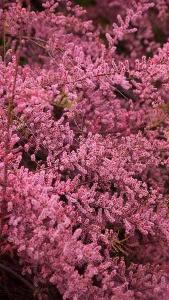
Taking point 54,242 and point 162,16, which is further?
point 162,16

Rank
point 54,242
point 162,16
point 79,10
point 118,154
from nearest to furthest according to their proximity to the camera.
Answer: point 54,242 → point 118,154 → point 79,10 → point 162,16

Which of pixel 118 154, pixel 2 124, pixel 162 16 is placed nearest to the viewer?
pixel 2 124

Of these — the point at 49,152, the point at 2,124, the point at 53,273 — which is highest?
the point at 2,124

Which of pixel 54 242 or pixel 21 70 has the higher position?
pixel 21 70

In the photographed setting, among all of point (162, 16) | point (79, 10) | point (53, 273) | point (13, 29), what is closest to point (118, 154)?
point (53, 273)

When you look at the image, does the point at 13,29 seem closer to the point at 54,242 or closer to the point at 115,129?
the point at 115,129

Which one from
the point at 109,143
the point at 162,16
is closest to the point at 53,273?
the point at 109,143

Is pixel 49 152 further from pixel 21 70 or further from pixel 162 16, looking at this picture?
pixel 162 16
